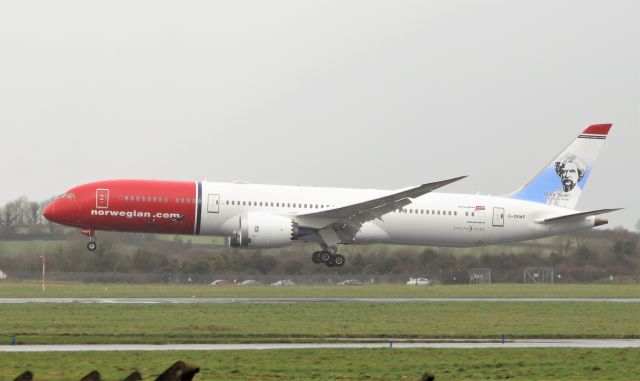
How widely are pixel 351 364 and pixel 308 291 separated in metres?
26.2

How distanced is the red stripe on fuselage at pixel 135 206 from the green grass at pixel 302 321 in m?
6.13

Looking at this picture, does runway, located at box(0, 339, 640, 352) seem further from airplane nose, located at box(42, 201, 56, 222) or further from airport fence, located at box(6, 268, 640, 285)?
airport fence, located at box(6, 268, 640, 285)

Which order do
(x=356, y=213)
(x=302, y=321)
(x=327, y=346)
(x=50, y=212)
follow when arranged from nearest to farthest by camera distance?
(x=327, y=346) < (x=302, y=321) < (x=50, y=212) < (x=356, y=213)

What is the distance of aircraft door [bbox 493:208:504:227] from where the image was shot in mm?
47812

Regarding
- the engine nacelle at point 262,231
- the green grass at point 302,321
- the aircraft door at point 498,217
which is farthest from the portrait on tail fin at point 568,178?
the engine nacelle at point 262,231

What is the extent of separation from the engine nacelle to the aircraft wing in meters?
1.09

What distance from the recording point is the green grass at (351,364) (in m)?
20.7

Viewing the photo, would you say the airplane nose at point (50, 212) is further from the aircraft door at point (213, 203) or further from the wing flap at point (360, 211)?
the wing flap at point (360, 211)

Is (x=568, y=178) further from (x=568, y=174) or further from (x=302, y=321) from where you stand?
(x=302, y=321)

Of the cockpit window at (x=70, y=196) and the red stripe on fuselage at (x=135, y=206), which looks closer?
the red stripe on fuselage at (x=135, y=206)

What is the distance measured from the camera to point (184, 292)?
47.6m

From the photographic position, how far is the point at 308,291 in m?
48.8

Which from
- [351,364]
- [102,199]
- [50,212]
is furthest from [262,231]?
[351,364]

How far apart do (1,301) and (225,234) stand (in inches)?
367
